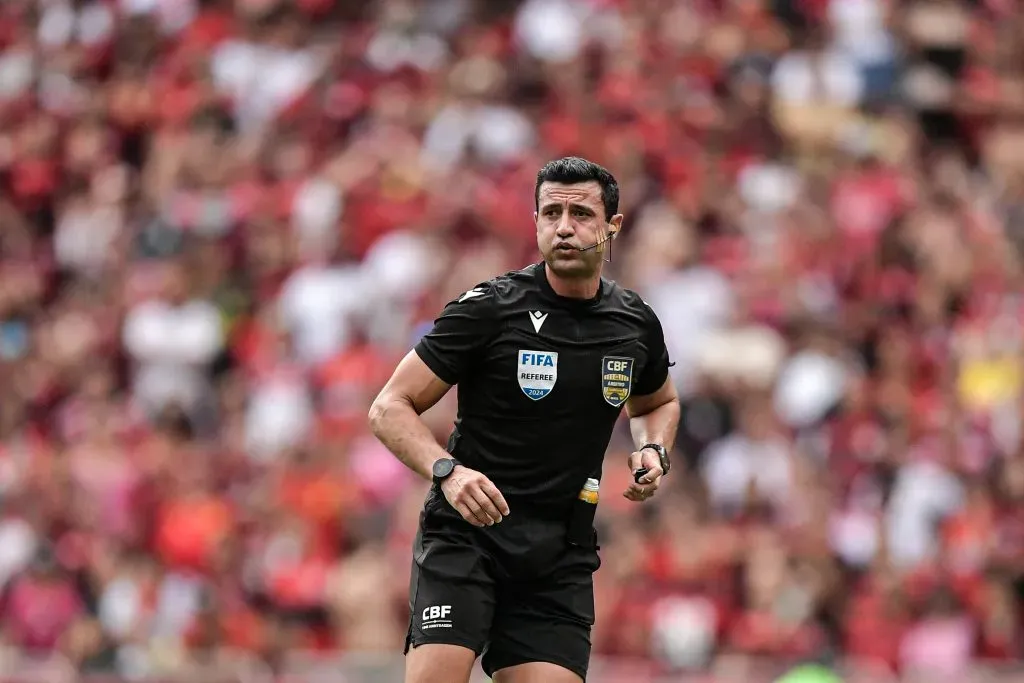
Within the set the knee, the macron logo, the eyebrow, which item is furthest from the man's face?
the knee

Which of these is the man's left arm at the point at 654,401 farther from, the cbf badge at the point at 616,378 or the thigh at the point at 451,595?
the thigh at the point at 451,595

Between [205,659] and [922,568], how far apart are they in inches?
192

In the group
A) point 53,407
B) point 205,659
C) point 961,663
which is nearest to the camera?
point 961,663

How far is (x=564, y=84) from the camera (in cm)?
1512

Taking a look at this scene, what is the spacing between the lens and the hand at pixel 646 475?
255 inches

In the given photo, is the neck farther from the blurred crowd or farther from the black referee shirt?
the blurred crowd

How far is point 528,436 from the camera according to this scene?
21.6 feet

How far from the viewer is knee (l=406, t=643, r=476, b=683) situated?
6320 millimetres

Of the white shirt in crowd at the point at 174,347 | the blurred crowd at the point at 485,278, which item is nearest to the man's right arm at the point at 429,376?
the blurred crowd at the point at 485,278

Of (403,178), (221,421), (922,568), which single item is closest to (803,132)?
(403,178)

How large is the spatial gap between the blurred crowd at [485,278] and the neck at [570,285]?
5.36 metres

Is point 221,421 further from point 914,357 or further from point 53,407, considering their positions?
point 914,357

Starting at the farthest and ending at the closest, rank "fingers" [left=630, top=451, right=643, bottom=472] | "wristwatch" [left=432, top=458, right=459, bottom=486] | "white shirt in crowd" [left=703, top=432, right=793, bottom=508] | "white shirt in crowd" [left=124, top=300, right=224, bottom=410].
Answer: "white shirt in crowd" [left=124, top=300, right=224, bottom=410] < "white shirt in crowd" [left=703, top=432, right=793, bottom=508] < "fingers" [left=630, top=451, right=643, bottom=472] < "wristwatch" [left=432, top=458, right=459, bottom=486]

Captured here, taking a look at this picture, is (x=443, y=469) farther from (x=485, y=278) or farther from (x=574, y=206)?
(x=485, y=278)
